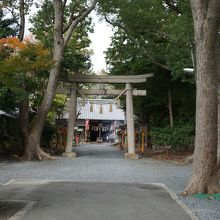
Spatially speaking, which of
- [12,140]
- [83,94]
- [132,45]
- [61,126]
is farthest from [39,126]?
[61,126]

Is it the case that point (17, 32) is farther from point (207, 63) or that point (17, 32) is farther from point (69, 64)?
point (207, 63)

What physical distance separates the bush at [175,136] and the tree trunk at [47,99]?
6657 mm

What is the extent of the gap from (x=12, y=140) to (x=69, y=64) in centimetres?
515

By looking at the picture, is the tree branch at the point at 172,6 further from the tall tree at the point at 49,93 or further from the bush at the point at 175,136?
the bush at the point at 175,136

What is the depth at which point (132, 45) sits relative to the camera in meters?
25.4

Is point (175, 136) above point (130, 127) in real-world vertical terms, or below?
below

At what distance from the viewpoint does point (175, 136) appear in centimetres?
2444

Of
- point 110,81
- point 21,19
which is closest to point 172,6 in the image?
point 110,81

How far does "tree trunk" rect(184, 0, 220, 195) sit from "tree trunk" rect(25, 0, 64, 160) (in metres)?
11.8

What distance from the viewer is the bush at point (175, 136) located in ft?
80.3

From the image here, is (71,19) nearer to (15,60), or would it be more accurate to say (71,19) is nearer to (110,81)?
(110,81)

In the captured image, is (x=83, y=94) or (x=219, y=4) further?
(x=83, y=94)

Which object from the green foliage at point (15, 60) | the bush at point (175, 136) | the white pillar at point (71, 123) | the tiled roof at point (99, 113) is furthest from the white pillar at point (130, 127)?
the tiled roof at point (99, 113)

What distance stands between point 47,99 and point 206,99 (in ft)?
42.5
